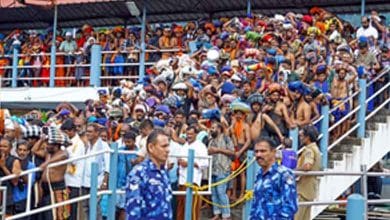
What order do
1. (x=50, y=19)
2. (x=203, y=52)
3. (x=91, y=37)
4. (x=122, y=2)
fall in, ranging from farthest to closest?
(x=50, y=19) → (x=122, y=2) → (x=91, y=37) → (x=203, y=52)

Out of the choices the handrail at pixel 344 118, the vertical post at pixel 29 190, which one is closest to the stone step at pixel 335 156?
the handrail at pixel 344 118

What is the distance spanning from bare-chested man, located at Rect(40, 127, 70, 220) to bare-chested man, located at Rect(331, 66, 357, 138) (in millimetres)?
4486

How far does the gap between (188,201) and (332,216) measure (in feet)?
14.8

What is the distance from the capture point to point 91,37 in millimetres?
19281

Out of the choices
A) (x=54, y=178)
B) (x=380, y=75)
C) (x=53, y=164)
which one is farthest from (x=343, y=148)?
(x=53, y=164)

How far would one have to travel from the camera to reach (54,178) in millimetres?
9508

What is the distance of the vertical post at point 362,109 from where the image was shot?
12.4m

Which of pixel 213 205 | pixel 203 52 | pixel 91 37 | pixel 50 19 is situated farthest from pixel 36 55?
pixel 213 205

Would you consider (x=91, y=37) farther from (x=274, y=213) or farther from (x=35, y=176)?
(x=274, y=213)

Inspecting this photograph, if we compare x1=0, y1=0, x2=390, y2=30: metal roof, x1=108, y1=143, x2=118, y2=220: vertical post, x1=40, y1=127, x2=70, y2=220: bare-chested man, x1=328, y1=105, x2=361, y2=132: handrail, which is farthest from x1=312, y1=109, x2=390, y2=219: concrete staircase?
x1=0, y1=0, x2=390, y2=30: metal roof

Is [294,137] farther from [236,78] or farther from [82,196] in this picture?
[82,196]

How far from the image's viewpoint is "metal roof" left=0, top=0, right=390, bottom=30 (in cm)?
1889

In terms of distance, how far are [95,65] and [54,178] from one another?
8.86m

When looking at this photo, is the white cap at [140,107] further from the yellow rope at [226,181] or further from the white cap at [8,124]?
the white cap at [8,124]
